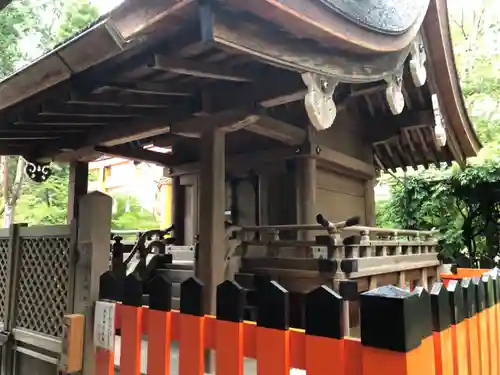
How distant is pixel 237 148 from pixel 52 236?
4978mm

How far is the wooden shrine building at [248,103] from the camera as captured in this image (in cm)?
280

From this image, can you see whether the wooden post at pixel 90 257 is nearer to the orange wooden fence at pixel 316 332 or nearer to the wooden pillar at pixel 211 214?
the orange wooden fence at pixel 316 332

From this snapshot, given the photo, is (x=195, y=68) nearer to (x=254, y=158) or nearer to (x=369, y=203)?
(x=254, y=158)

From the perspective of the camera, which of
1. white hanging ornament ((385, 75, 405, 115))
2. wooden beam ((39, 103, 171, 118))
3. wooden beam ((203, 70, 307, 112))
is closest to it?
wooden beam ((203, 70, 307, 112))

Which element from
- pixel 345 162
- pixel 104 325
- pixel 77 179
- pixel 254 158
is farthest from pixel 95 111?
pixel 345 162

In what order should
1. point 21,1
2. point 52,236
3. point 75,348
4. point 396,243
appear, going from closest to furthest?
Answer: 1. point 75,348
2. point 52,236
3. point 396,243
4. point 21,1

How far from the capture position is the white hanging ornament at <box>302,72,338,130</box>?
3.36m

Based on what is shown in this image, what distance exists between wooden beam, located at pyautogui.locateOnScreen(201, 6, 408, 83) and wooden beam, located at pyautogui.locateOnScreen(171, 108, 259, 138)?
1304mm

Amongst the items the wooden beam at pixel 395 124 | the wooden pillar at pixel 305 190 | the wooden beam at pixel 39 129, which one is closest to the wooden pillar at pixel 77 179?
the wooden beam at pixel 39 129

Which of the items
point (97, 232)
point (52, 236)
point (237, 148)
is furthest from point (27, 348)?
point (237, 148)

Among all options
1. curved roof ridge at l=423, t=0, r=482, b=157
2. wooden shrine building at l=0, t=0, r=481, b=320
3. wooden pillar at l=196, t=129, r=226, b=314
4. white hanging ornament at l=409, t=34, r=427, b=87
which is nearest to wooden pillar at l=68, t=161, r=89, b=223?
→ wooden shrine building at l=0, t=0, r=481, b=320

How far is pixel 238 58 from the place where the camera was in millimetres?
3764

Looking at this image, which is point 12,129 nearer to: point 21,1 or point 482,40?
point 21,1

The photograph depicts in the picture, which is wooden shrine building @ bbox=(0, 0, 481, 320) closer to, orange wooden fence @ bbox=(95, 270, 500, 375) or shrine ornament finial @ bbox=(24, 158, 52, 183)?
shrine ornament finial @ bbox=(24, 158, 52, 183)
